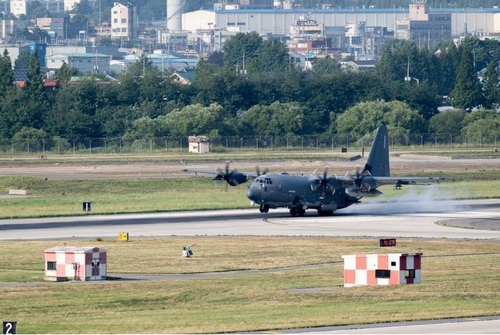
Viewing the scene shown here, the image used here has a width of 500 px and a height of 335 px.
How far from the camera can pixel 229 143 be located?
16638cm

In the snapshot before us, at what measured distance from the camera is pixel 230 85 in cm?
19200

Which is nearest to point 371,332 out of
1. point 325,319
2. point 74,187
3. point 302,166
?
point 325,319

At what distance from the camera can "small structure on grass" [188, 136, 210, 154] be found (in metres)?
157

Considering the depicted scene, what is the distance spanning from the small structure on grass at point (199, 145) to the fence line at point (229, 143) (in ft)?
6.10

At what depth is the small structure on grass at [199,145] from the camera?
157 meters

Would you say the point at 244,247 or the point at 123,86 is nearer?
the point at 244,247

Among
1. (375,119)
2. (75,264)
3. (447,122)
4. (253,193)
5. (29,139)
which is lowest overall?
(75,264)

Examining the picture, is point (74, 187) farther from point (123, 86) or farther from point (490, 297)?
point (123, 86)

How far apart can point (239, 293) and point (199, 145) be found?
111 m

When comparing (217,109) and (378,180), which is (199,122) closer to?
(217,109)

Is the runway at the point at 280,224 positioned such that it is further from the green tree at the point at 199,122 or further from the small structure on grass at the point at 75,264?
the green tree at the point at 199,122

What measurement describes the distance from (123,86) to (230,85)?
51.6 feet

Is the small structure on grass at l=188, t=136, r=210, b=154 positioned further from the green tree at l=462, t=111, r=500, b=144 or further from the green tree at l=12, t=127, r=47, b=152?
the green tree at l=462, t=111, r=500, b=144

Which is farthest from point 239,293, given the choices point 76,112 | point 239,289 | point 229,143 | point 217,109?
point 217,109
